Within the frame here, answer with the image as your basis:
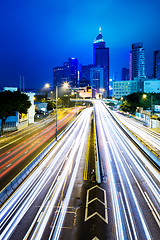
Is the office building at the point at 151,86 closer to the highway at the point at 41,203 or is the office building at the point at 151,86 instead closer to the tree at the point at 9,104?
the tree at the point at 9,104

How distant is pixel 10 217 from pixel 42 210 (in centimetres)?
238

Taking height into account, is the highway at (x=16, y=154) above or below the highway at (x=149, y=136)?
below

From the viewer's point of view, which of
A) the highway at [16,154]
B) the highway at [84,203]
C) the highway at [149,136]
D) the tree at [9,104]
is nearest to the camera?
the highway at [84,203]

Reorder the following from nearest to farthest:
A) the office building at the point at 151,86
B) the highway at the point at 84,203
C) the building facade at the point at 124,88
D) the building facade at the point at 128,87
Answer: the highway at the point at 84,203, the office building at the point at 151,86, the building facade at the point at 128,87, the building facade at the point at 124,88

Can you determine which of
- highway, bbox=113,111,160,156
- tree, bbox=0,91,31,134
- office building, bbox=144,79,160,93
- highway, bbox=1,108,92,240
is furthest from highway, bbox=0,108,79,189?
office building, bbox=144,79,160,93

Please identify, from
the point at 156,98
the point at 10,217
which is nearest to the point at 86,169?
the point at 10,217

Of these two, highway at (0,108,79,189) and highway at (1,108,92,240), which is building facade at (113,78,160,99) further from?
highway at (1,108,92,240)

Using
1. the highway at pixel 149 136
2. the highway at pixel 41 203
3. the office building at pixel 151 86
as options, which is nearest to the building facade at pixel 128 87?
the office building at pixel 151 86

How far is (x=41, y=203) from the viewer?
15266 millimetres

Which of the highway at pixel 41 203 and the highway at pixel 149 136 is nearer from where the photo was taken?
the highway at pixel 41 203

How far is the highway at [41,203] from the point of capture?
12062 mm

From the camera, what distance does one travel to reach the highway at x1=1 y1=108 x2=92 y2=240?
1206 cm

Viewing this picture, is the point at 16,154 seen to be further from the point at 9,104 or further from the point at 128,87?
the point at 128,87

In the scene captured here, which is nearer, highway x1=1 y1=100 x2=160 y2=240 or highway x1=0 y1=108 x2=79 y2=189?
highway x1=1 y1=100 x2=160 y2=240
